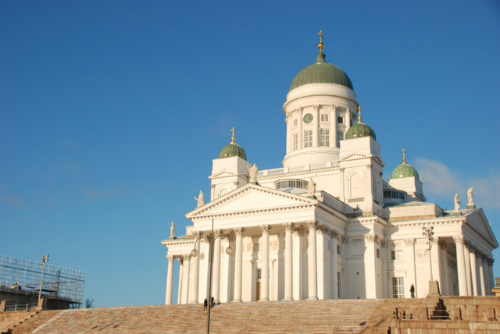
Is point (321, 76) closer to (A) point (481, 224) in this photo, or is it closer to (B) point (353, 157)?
(B) point (353, 157)

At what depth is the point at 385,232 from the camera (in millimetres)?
58094

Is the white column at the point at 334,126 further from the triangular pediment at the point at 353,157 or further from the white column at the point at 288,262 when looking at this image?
the white column at the point at 288,262

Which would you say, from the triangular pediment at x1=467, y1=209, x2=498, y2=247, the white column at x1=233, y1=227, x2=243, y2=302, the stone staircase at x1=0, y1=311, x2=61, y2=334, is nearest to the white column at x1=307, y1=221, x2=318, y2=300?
Answer: the white column at x1=233, y1=227, x2=243, y2=302

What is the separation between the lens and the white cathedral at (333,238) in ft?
172

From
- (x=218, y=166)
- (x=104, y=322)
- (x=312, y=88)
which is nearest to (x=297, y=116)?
(x=312, y=88)

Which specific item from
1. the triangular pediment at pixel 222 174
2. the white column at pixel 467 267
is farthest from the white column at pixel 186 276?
the white column at pixel 467 267

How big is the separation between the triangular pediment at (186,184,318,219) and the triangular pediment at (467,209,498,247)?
1652cm

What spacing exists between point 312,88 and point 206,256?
74.0ft

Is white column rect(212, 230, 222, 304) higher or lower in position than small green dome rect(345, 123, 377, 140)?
lower

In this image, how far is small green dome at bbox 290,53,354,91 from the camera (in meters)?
69.5

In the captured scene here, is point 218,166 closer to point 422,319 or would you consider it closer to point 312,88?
point 312,88

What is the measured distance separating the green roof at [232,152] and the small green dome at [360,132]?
37.6 ft

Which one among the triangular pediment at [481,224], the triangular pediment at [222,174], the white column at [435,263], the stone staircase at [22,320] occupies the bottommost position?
the stone staircase at [22,320]

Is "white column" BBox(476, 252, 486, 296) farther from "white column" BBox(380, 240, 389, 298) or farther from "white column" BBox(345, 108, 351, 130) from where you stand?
"white column" BBox(345, 108, 351, 130)
